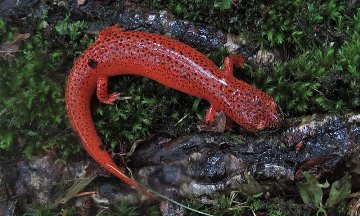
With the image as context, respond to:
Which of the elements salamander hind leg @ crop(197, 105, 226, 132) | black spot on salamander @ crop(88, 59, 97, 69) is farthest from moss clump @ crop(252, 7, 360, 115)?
black spot on salamander @ crop(88, 59, 97, 69)

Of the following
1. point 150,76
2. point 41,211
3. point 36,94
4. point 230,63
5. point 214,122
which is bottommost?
point 41,211

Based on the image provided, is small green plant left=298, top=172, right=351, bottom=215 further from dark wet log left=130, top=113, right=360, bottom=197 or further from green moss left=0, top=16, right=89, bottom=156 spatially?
green moss left=0, top=16, right=89, bottom=156

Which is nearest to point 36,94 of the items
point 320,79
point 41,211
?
point 41,211

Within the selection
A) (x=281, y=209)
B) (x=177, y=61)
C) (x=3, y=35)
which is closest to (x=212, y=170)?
(x=281, y=209)

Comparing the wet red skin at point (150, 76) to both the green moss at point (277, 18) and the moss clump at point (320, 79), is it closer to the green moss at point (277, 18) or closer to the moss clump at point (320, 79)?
the moss clump at point (320, 79)

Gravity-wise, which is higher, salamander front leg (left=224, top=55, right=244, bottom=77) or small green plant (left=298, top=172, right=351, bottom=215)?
salamander front leg (left=224, top=55, right=244, bottom=77)

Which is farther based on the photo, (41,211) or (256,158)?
(41,211)

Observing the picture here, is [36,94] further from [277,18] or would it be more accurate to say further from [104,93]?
[277,18]
